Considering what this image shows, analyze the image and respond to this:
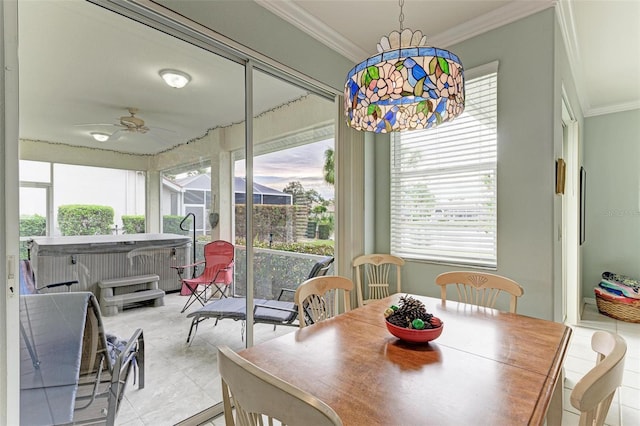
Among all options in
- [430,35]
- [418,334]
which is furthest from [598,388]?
[430,35]

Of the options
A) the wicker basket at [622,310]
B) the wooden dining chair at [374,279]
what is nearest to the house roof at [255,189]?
the wooden dining chair at [374,279]

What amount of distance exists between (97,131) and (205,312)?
1368mm

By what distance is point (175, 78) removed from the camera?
1955mm

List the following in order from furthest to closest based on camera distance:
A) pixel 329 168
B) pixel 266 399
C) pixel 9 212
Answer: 1. pixel 329 168
2. pixel 9 212
3. pixel 266 399

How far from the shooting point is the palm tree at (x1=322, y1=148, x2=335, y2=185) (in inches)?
122

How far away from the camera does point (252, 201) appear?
2311 millimetres

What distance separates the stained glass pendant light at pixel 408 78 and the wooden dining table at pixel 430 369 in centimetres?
107

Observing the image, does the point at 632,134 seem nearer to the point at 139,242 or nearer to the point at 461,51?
the point at 461,51

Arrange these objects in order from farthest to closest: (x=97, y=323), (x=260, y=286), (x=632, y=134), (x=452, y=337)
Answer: (x=632, y=134), (x=260, y=286), (x=97, y=323), (x=452, y=337)

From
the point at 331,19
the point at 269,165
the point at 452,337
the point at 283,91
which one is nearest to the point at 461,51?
the point at 331,19

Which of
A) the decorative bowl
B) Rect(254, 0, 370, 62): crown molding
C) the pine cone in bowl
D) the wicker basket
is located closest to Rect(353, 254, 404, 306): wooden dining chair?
the pine cone in bowl

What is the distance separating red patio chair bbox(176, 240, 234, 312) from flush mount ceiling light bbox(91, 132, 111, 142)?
3.08 ft

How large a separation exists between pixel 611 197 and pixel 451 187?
126 inches

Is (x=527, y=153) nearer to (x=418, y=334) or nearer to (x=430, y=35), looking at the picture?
(x=430, y=35)
